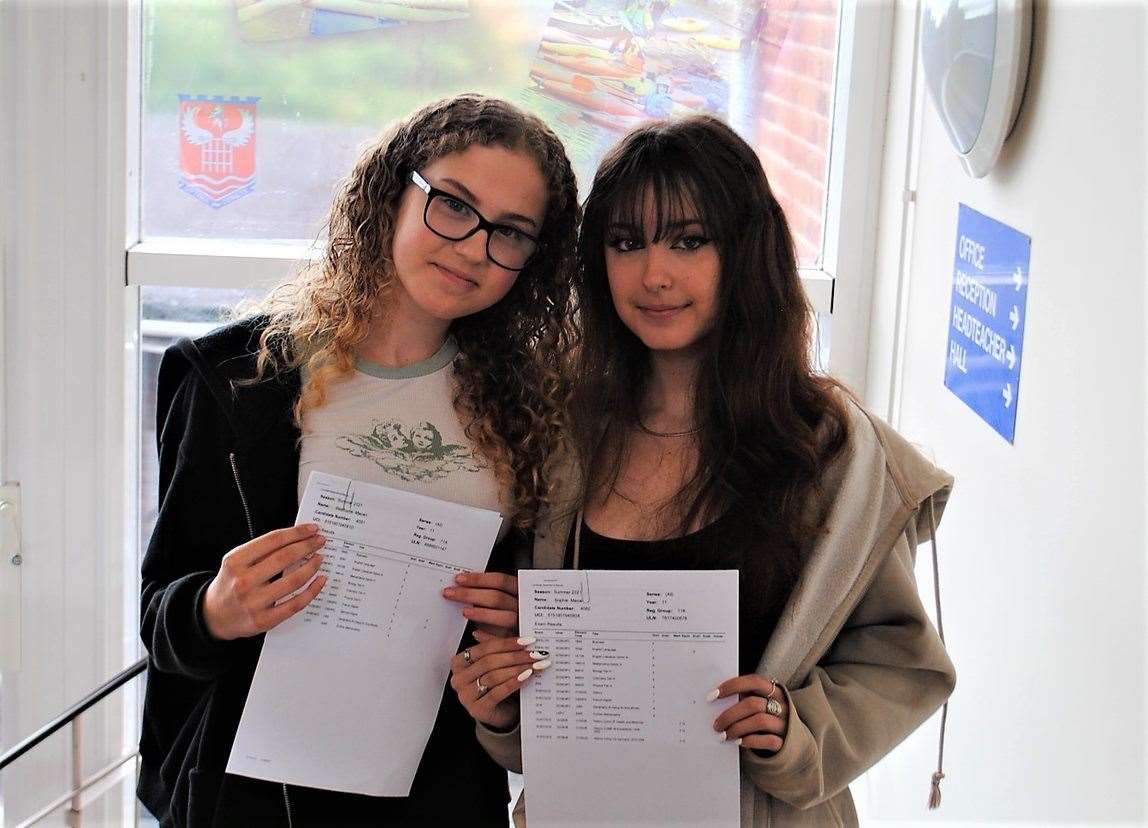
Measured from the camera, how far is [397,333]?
153cm

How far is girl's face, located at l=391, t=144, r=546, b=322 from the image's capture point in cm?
143

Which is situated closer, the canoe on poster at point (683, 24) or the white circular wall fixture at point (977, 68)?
the white circular wall fixture at point (977, 68)

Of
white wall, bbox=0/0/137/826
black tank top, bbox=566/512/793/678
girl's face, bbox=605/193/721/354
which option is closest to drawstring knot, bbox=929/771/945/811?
black tank top, bbox=566/512/793/678

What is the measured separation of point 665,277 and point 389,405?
0.38 m

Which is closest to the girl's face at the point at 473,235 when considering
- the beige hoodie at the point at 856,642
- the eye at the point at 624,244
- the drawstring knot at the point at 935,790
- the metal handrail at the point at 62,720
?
the eye at the point at 624,244

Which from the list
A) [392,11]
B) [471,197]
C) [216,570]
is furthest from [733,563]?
[392,11]

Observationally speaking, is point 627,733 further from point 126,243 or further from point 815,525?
point 126,243

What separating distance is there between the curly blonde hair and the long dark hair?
5 centimetres

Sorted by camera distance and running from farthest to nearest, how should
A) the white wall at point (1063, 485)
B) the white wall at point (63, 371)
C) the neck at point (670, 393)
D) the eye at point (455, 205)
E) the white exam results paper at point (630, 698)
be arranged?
the white wall at point (63, 371) → the neck at point (670, 393) → the eye at point (455, 205) → the white exam results paper at point (630, 698) → the white wall at point (1063, 485)

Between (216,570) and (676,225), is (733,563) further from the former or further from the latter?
(216,570)

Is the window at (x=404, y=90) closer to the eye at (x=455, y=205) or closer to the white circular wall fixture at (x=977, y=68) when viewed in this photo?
the white circular wall fixture at (x=977, y=68)

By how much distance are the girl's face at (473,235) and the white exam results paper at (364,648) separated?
25 centimetres

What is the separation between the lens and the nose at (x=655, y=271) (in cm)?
141

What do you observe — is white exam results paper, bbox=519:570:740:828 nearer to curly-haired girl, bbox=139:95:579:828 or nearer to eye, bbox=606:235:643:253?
curly-haired girl, bbox=139:95:579:828
